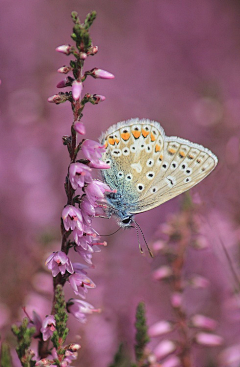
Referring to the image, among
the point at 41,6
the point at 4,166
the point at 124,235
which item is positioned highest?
the point at 41,6

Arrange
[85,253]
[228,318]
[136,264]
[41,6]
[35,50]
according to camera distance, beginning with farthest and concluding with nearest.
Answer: [41,6] → [35,50] → [136,264] → [228,318] → [85,253]

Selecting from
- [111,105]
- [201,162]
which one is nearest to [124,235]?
[201,162]

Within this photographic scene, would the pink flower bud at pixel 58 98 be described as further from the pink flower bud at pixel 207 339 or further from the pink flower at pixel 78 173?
the pink flower bud at pixel 207 339

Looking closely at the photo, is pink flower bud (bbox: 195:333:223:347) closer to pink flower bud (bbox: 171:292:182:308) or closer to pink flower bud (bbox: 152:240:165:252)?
pink flower bud (bbox: 171:292:182:308)

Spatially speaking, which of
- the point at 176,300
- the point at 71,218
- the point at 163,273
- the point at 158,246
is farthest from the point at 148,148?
the point at 71,218

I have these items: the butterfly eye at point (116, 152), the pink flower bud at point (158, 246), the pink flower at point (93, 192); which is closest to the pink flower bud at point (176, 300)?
the pink flower bud at point (158, 246)

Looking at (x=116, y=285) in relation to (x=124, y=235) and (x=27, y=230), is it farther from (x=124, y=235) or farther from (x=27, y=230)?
(x=27, y=230)

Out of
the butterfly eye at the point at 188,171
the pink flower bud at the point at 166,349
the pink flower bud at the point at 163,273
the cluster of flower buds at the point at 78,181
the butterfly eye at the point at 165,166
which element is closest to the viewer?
the cluster of flower buds at the point at 78,181
